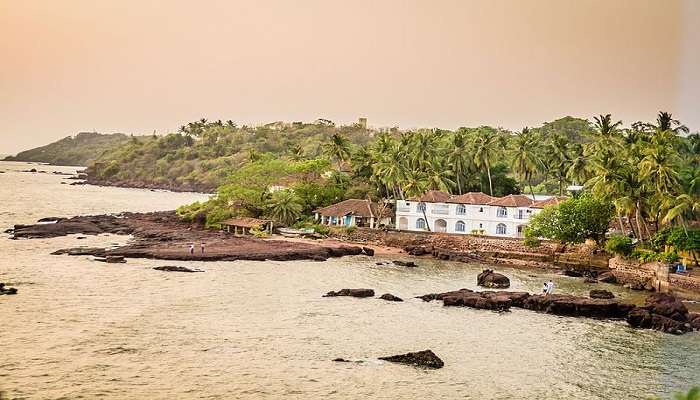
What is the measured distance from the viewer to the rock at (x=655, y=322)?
3048cm

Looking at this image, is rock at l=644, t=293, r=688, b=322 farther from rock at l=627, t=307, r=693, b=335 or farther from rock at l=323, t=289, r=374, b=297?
rock at l=323, t=289, r=374, b=297

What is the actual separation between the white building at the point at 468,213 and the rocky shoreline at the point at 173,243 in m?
8.60

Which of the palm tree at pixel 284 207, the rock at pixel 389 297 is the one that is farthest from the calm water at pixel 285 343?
the palm tree at pixel 284 207

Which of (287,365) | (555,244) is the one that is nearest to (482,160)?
(555,244)

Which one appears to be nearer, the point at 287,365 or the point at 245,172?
the point at 287,365

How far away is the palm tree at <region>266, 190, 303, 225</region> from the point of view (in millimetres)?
62594

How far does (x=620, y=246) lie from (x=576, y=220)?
3.60 m

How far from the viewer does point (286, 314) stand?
31.2m

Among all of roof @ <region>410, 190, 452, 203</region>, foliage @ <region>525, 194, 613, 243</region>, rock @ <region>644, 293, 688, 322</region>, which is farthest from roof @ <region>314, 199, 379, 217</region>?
rock @ <region>644, 293, 688, 322</region>

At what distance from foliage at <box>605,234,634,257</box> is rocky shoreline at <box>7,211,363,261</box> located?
17.0 metres

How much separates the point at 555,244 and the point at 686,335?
72.4 ft

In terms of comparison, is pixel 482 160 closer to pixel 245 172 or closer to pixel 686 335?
pixel 245 172

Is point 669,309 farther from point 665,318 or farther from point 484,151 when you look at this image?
point 484,151

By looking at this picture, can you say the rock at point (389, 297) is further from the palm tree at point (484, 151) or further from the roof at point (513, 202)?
the palm tree at point (484, 151)
